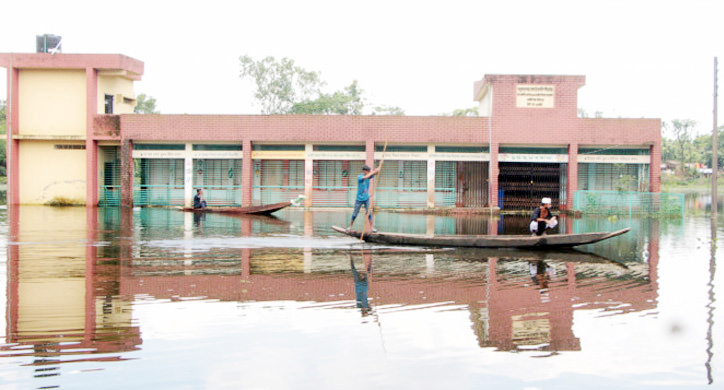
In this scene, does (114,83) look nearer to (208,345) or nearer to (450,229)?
(450,229)

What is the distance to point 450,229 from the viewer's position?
2222cm

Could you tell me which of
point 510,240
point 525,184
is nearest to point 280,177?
point 525,184

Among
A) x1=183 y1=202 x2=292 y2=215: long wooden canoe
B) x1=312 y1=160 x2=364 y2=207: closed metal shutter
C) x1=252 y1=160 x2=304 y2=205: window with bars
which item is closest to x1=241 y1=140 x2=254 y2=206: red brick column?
x1=252 y1=160 x2=304 y2=205: window with bars

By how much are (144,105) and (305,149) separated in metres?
27.2

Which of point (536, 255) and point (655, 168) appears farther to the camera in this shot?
point (655, 168)

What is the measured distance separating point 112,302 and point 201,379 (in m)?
3.48

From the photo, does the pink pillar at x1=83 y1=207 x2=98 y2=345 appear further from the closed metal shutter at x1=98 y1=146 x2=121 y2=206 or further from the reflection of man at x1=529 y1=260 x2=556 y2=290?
the closed metal shutter at x1=98 y1=146 x2=121 y2=206

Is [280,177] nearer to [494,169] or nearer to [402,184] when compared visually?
[402,184]

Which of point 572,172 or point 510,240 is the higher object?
point 572,172

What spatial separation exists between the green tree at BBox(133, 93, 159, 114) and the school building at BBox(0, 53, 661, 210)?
70.3 ft

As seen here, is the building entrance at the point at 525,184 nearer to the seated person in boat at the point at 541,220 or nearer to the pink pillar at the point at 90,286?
the seated person in boat at the point at 541,220

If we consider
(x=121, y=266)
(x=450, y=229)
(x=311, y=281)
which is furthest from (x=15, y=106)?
(x=311, y=281)

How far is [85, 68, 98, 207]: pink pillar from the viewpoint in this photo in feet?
106

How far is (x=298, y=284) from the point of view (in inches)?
417
